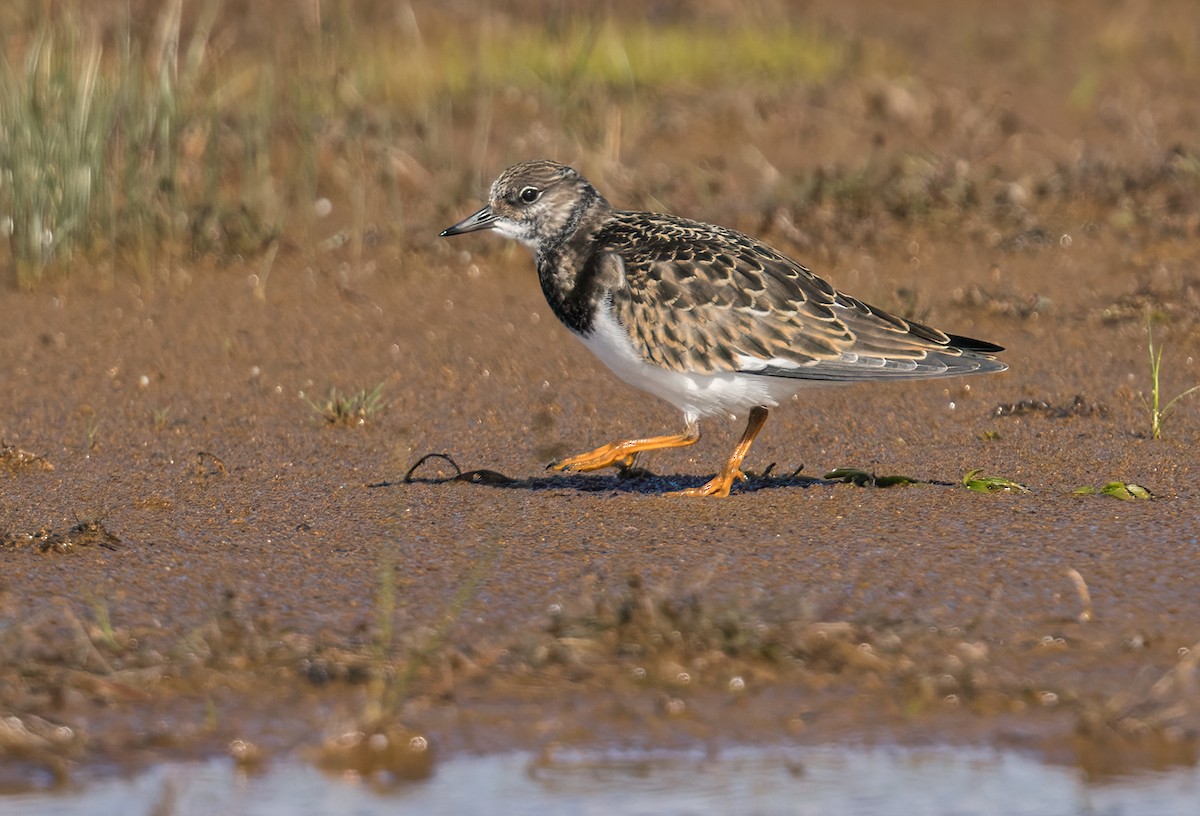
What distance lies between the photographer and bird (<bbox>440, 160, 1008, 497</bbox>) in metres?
6.79

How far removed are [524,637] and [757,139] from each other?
7.82 m

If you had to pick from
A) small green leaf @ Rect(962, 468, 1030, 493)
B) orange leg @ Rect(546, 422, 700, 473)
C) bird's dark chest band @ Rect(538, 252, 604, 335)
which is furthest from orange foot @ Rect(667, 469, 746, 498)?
small green leaf @ Rect(962, 468, 1030, 493)

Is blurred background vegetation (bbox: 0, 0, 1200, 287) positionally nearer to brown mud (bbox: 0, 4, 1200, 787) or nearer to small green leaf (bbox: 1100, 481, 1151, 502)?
brown mud (bbox: 0, 4, 1200, 787)

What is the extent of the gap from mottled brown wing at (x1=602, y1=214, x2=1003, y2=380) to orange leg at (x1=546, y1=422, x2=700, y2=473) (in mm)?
471

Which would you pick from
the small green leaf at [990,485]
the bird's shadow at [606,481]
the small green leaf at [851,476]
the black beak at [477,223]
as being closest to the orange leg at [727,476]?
the bird's shadow at [606,481]

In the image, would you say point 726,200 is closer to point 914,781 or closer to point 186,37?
point 186,37

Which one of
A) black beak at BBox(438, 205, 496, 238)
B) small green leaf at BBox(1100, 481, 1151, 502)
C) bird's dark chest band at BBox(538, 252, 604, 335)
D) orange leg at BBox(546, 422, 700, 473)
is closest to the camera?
small green leaf at BBox(1100, 481, 1151, 502)

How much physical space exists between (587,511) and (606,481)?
1.95 ft

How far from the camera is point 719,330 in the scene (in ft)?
22.4

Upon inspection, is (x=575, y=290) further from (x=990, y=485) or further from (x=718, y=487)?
(x=990, y=485)

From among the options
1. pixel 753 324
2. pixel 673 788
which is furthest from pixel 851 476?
pixel 673 788

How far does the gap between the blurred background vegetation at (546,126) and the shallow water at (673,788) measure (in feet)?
18.9

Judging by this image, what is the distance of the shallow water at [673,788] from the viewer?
4.57 meters

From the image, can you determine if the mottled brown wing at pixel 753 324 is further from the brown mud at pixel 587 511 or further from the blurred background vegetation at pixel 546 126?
the blurred background vegetation at pixel 546 126
